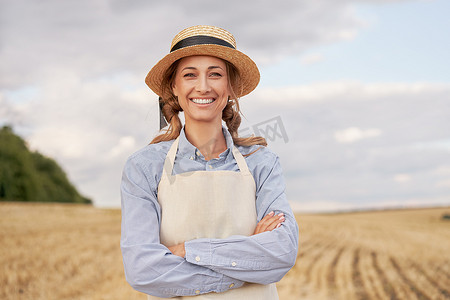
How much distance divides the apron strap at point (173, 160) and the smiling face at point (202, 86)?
0.67ft

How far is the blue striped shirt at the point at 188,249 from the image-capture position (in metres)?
2.37

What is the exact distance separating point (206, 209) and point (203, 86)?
0.65m

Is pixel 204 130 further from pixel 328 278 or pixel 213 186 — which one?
pixel 328 278

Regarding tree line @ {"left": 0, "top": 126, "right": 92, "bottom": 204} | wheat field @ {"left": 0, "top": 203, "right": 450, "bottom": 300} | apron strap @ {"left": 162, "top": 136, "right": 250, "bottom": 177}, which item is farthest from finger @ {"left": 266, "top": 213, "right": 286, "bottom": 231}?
tree line @ {"left": 0, "top": 126, "right": 92, "bottom": 204}

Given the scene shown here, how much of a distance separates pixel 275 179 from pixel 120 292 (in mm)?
5031

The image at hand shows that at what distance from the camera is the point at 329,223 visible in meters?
17.8

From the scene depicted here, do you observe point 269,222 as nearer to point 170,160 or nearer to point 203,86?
point 170,160

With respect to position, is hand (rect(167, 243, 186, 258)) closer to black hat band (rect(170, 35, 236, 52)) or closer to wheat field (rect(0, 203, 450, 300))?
black hat band (rect(170, 35, 236, 52))

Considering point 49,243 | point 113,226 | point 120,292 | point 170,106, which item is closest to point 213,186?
A: point 170,106

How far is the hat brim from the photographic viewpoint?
2.60 meters

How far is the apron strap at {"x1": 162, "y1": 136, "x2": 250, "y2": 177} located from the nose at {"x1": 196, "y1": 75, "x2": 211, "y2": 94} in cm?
34

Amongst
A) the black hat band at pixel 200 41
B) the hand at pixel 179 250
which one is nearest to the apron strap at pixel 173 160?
the hand at pixel 179 250

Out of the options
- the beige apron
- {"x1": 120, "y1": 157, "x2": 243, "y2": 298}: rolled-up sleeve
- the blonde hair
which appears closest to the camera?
{"x1": 120, "y1": 157, "x2": 243, "y2": 298}: rolled-up sleeve

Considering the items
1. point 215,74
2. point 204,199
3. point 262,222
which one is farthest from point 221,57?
point 262,222
